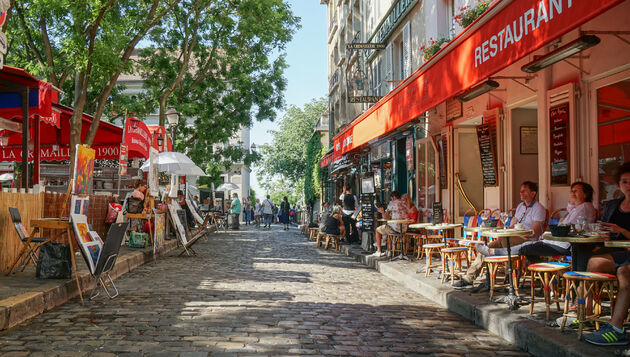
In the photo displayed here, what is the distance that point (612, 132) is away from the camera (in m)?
6.71

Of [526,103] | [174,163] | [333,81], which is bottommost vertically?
[174,163]

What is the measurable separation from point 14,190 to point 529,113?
26.9 feet

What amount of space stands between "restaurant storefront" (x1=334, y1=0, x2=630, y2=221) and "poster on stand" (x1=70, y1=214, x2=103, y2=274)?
469cm

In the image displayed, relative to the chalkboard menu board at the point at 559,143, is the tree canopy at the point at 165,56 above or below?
above

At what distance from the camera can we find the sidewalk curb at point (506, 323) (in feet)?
14.7

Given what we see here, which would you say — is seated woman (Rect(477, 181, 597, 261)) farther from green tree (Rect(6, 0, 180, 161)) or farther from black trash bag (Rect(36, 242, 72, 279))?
green tree (Rect(6, 0, 180, 161))

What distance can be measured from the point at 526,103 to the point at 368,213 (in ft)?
18.8

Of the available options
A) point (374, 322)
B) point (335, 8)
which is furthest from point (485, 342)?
point (335, 8)

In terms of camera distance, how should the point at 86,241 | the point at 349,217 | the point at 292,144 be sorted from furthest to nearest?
the point at 292,144
the point at 349,217
the point at 86,241

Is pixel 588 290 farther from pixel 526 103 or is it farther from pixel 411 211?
pixel 411 211

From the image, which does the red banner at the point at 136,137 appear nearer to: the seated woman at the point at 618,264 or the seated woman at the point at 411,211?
the seated woman at the point at 411,211

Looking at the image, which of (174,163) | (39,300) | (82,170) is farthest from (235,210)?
(39,300)

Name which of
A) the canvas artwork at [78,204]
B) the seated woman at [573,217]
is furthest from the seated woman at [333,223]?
the seated woman at [573,217]

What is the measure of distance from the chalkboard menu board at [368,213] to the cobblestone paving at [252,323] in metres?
4.58
